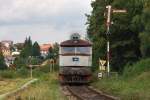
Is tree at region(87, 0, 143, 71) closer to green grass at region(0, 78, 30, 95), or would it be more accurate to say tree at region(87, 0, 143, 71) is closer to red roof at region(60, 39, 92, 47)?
red roof at region(60, 39, 92, 47)

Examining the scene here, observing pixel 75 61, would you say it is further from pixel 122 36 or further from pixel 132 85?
pixel 122 36

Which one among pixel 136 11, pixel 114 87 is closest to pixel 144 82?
pixel 114 87

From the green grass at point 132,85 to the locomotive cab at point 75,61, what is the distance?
10.3 feet

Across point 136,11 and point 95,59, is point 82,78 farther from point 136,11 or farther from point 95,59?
point 95,59

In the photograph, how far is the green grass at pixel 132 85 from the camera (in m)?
23.2

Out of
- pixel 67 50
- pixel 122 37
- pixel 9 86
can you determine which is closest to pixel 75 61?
pixel 67 50

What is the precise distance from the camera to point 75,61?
42.3 m

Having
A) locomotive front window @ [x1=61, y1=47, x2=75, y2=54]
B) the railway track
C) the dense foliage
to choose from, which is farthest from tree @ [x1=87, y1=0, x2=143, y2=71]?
the railway track

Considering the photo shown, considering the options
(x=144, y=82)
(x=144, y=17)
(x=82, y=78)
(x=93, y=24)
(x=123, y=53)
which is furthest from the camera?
(x=93, y=24)

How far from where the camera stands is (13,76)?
184ft

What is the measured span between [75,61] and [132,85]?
11.8m

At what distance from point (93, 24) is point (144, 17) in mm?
22834

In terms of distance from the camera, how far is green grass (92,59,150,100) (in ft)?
76.0

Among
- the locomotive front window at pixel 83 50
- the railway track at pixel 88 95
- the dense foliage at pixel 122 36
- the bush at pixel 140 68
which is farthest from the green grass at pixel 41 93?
the dense foliage at pixel 122 36
